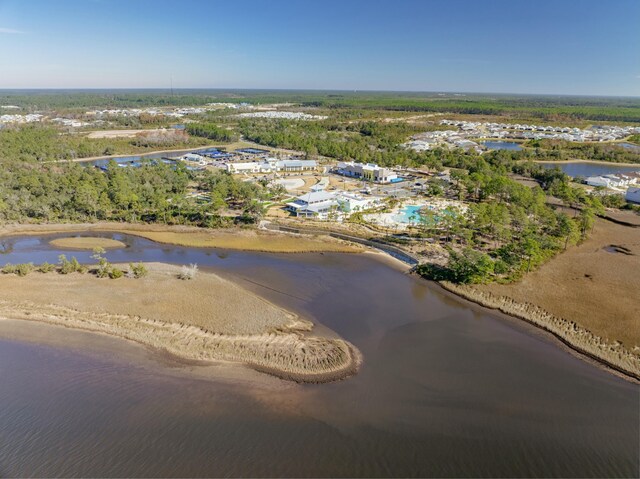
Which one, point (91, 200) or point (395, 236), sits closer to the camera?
point (395, 236)

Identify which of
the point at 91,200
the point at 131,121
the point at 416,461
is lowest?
the point at 416,461

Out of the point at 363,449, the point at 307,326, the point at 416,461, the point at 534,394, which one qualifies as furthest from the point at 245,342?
the point at 534,394

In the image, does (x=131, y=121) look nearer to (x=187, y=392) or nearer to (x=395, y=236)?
(x=395, y=236)

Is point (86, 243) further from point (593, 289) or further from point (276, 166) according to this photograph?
point (593, 289)

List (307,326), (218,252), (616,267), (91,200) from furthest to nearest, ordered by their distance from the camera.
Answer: (91,200) < (218,252) < (616,267) < (307,326)

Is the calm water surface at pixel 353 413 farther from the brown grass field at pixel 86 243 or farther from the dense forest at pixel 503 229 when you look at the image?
the brown grass field at pixel 86 243

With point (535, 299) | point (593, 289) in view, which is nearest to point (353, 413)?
point (535, 299)
